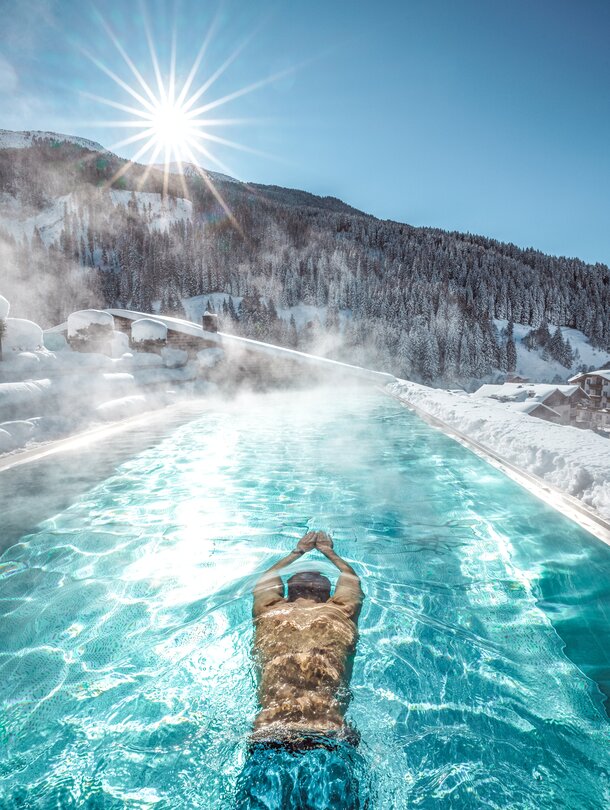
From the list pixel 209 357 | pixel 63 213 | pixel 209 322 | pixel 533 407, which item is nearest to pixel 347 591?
pixel 209 357

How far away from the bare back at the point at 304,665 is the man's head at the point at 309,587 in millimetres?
171

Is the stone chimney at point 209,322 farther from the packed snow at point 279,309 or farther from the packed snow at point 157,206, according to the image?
the packed snow at point 157,206

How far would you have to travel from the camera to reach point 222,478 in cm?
733

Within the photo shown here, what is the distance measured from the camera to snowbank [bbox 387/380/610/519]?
15.9 ft

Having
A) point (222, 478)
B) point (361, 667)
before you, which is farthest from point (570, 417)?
point (361, 667)

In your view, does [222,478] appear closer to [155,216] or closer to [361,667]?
[361,667]

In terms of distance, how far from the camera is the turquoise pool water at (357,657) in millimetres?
2203

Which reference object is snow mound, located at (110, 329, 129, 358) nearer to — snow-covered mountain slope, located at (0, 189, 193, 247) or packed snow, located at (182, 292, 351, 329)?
packed snow, located at (182, 292, 351, 329)

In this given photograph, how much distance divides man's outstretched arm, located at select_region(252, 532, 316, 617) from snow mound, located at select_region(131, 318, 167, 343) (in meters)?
14.5

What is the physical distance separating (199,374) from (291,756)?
16.5 meters

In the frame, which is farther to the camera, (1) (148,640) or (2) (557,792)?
(1) (148,640)

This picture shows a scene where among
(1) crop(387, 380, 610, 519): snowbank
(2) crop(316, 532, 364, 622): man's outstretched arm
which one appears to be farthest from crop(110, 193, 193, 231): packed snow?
(2) crop(316, 532, 364, 622): man's outstretched arm

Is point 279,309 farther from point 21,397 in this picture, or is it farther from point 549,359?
point 21,397

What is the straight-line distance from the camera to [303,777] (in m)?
1.87
